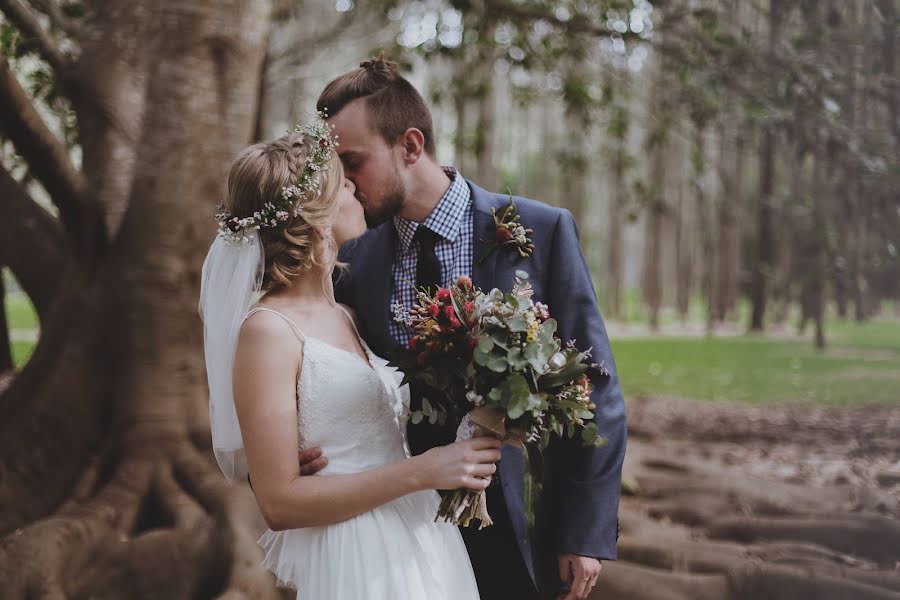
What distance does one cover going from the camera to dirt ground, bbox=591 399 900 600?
4059 mm

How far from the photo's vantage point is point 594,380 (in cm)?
246

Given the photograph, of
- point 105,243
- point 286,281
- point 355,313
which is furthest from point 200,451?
point 286,281

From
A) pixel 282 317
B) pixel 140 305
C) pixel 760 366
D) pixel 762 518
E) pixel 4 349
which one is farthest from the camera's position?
pixel 760 366

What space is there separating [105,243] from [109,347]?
0.51 m

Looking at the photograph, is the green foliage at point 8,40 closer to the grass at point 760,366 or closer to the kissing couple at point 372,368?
the kissing couple at point 372,368

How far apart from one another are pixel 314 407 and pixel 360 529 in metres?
0.34

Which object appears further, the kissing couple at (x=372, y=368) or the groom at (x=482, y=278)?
the groom at (x=482, y=278)

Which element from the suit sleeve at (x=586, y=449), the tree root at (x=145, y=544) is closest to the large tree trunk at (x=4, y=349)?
the tree root at (x=145, y=544)

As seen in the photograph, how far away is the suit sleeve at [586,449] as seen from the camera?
2428 millimetres

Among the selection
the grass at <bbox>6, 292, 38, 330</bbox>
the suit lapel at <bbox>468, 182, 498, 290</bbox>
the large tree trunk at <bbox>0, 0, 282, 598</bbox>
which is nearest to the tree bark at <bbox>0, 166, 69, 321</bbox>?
the large tree trunk at <bbox>0, 0, 282, 598</bbox>

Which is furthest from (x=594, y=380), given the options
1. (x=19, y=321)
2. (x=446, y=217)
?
(x=19, y=321)

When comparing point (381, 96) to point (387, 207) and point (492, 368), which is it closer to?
point (387, 207)

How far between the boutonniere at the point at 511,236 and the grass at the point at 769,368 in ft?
32.4

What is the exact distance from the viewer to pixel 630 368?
15719 mm
